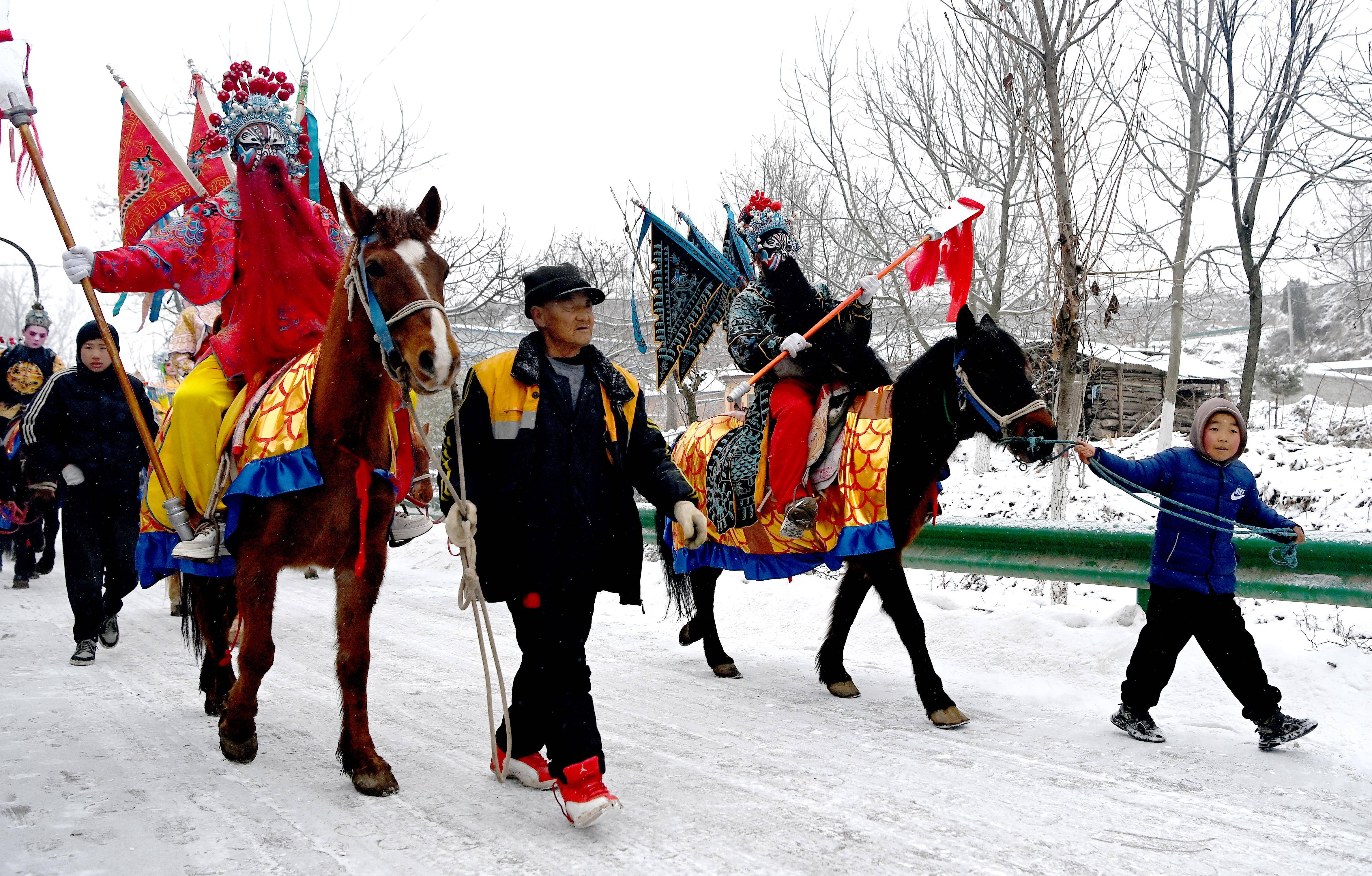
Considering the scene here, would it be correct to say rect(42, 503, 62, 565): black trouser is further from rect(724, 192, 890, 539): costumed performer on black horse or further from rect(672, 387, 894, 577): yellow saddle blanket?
rect(724, 192, 890, 539): costumed performer on black horse

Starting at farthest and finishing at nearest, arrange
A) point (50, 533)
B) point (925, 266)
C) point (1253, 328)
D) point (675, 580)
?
point (1253, 328)
point (50, 533)
point (675, 580)
point (925, 266)

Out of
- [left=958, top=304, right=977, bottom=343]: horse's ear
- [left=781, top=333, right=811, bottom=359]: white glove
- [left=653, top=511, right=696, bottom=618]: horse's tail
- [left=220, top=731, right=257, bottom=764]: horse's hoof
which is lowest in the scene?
[left=220, top=731, right=257, bottom=764]: horse's hoof

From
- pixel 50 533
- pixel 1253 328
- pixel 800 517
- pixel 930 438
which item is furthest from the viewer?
pixel 1253 328

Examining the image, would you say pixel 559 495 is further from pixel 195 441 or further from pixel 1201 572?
pixel 1201 572

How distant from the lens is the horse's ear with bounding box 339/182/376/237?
11.9 feet

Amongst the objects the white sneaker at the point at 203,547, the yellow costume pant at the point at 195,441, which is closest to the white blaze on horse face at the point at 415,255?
the yellow costume pant at the point at 195,441

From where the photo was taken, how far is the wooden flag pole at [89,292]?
4406 millimetres

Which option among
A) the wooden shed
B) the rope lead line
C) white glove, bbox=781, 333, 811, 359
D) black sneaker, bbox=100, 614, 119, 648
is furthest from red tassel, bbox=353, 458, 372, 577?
the wooden shed

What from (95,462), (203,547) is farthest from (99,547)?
(203,547)

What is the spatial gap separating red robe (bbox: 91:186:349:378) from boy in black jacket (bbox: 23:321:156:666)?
2506 millimetres

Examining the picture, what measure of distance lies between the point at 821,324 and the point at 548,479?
2634mm

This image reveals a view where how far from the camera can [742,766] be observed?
4160 millimetres

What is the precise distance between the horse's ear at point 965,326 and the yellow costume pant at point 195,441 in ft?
12.5

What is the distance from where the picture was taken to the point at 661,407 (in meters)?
43.4
